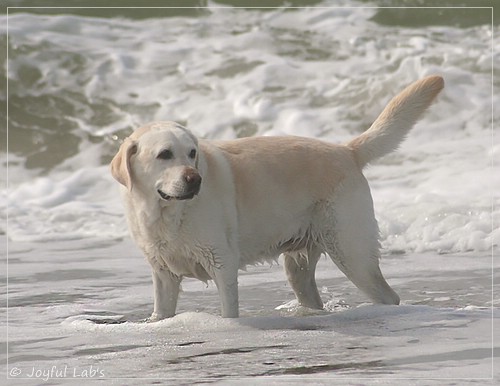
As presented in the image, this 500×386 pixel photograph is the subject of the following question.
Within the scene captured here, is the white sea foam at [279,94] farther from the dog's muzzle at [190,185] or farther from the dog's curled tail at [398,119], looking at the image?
the dog's muzzle at [190,185]

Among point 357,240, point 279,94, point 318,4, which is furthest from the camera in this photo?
point 318,4

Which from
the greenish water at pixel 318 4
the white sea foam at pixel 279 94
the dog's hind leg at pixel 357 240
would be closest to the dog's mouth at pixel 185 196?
the dog's hind leg at pixel 357 240

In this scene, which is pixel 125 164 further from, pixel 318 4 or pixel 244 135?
pixel 318 4

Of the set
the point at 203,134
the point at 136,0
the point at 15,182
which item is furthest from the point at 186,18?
the point at 15,182

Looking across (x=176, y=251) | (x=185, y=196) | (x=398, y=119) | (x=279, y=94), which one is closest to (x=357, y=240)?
(x=398, y=119)

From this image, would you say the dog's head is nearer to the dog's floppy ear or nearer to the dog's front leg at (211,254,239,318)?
the dog's floppy ear

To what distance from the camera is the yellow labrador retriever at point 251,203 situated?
532 cm

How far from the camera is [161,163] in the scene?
→ 5.26 m

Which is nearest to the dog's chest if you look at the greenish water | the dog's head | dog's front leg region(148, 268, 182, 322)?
dog's front leg region(148, 268, 182, 322)

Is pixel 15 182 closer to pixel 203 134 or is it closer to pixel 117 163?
Answer: pixel 203 134

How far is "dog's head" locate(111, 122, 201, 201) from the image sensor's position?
514cm

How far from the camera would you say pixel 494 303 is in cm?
607

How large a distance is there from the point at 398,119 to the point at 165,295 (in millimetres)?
1735

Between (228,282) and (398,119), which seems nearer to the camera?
(228,282)
